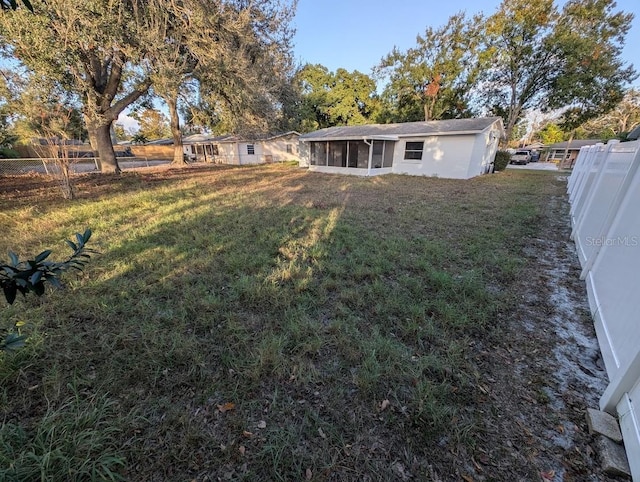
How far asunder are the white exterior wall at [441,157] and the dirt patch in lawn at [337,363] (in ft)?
31.4

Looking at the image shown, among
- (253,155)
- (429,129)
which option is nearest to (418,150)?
(429,129)

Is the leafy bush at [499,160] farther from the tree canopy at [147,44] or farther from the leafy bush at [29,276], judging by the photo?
the leafy bush at [29,276]

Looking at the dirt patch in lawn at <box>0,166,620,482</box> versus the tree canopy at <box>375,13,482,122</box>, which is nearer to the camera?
the dirt patch in lawn at <box>0,166,620,482</box>

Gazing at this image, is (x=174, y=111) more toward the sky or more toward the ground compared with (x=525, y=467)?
more toward the sky

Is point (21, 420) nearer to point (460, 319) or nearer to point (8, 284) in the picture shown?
point (8, 284)

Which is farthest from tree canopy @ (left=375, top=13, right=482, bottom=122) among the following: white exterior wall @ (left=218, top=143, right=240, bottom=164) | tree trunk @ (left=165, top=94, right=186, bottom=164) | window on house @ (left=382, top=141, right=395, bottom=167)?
tree trunk @ (left=165, top=94, right=186, bottom=164)

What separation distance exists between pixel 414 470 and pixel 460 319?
60.8 inches

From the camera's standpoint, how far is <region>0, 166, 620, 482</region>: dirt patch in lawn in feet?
4.89

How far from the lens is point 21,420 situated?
158 centimetres

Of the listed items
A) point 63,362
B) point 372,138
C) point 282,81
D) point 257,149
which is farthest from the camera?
point 257,149

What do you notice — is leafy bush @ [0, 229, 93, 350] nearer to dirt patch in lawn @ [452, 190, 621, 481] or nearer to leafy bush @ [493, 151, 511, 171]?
dirt patch in lawn @ [452, 190, 621, 481]

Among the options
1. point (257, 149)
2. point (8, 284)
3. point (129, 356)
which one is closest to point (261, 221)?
point (129, 356)

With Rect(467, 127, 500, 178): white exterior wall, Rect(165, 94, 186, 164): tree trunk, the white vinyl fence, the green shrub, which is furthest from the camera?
the green shrub

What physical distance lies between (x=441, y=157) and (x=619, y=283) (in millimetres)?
12513
